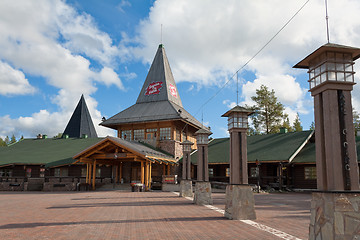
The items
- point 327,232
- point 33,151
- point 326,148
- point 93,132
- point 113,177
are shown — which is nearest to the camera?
point 327,232

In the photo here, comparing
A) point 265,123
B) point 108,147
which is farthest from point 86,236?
point 265,123

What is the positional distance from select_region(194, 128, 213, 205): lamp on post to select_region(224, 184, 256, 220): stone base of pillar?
13.4 ft

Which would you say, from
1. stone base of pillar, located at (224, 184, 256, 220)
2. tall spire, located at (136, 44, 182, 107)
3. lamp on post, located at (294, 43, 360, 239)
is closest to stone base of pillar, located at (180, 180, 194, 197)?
stone base of pillar, located at (224, 184, 256, 220)

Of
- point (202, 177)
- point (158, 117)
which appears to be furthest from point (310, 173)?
point (158, 117)

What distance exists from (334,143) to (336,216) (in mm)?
1194

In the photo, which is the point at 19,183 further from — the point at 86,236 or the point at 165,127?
the point at 86,236

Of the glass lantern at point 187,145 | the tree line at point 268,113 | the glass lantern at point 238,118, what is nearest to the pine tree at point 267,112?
the tree line at point 268,113

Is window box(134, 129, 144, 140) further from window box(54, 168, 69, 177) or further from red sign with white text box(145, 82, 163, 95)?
window box(54, 168, 69, 177)

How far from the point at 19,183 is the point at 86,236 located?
74.9 feet

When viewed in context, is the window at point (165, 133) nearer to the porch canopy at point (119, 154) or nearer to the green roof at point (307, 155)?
the porch canopy at point (119, 154)

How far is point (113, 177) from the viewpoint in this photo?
3033 cm

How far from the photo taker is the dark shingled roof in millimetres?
31125

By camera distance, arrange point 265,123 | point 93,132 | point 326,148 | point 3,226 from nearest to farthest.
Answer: point 326,148 < point 3,226 < point 265,123 < point 93,132

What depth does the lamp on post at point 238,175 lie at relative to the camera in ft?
29.5
